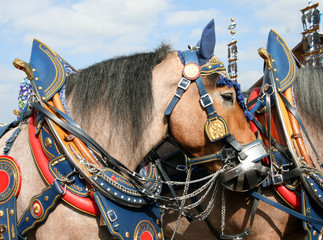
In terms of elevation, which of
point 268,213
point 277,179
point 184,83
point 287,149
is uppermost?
point 184,83

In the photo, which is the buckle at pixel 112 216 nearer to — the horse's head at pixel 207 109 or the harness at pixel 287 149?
the horse's head at pixel 207 109

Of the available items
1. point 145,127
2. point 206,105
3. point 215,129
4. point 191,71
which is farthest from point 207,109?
point 145,127

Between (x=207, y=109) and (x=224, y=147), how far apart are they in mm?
365

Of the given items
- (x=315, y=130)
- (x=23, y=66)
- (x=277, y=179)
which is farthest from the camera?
(x=315, y=130)

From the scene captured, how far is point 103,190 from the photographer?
2.43m

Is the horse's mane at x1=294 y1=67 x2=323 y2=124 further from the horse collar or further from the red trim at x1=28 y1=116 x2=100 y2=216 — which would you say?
the red trim at x1=28 y1=116 x2=100 y2=216

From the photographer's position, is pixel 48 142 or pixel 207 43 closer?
pixel 48 142

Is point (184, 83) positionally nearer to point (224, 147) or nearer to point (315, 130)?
point (224, 147)

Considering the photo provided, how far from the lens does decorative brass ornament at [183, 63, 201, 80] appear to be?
2.76m

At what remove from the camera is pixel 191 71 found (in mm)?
2777

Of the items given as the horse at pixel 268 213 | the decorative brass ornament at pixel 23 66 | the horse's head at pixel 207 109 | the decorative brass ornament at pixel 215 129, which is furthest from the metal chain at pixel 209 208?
the decorative brass ornament at pixel 23 66

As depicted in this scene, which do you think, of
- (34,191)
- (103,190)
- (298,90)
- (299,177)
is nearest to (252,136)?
(299,177)

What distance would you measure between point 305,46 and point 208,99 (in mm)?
3392

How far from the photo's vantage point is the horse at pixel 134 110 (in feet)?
8.89
